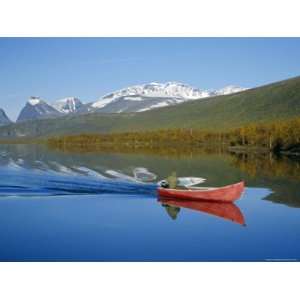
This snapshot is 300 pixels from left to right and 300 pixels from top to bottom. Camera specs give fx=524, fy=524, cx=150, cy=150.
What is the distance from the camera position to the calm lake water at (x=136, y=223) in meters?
9.90

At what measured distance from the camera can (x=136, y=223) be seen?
1238 cm

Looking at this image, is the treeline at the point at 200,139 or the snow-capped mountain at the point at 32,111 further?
the treeline at the point at 200,139

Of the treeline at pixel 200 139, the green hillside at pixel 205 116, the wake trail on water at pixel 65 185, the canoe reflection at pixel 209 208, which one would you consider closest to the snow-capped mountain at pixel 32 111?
the green hillside at pixel 205 116

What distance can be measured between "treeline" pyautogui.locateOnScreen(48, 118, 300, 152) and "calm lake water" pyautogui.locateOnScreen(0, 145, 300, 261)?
64.9ft

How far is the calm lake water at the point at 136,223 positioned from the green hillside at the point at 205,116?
49.2m

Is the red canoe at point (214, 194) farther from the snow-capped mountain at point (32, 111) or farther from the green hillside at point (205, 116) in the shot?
the green hillside at point (205, 116)

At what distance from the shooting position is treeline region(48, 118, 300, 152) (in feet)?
130

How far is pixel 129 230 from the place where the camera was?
11.6 meters

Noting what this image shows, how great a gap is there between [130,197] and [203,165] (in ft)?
38.5

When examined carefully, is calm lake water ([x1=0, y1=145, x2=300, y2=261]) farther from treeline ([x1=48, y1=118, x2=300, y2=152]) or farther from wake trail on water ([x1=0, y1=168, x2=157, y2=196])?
treeline ([x1=48, y1=118, x2=300, y2=152])

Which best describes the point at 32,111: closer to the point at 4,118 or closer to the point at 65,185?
the point at 4,118
